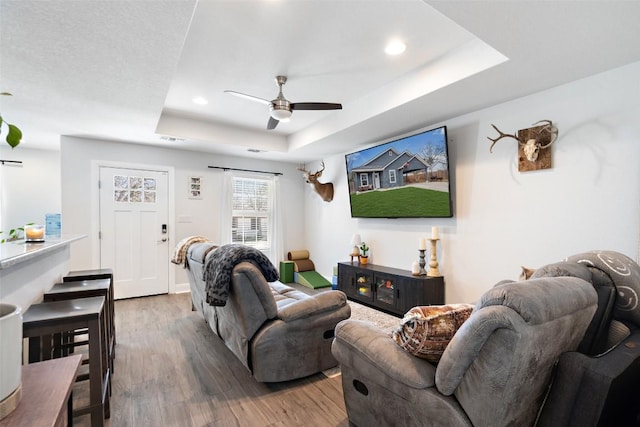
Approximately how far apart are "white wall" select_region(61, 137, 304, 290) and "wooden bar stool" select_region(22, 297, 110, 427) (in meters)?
3.19

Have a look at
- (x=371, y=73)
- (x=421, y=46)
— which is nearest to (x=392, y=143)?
(x=371, y=73)

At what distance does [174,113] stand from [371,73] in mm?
2801

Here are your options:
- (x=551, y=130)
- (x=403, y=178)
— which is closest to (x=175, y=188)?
(x=403, y=178)

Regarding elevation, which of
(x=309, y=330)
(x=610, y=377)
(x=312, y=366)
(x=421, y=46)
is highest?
(x=421, y=46)

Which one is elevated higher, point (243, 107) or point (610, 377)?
point (243, 107)

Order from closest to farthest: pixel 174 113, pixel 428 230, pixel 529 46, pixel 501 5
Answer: pixel 501 5 < pixel 529 46 < pixel 428 230 < pixel 174 113

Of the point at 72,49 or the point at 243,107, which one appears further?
the point at 243,107

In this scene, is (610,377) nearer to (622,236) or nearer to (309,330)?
(309,330)

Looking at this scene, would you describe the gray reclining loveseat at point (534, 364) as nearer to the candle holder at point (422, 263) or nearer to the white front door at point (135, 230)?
the candle holder at point (422, 263)

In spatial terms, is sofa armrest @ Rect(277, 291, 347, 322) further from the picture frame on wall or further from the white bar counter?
the picture frame on wall

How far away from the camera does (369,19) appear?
7.36 feet

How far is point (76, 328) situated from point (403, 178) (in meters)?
3.49

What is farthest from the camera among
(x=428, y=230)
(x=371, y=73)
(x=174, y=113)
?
(x=174, y=113)

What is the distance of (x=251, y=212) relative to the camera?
19.4 feet
